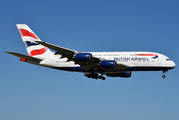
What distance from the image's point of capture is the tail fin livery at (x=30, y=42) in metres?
49.7

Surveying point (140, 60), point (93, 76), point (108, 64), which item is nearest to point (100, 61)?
point (108, 64)

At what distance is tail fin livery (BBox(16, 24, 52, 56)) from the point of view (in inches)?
1958

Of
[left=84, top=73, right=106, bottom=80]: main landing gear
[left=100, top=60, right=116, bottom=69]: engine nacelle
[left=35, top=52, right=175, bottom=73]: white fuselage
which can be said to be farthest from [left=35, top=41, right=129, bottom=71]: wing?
[left=84, top=73, right=106, bottom=80]: main landing gear

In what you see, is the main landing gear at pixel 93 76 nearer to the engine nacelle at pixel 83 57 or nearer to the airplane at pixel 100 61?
the airplane at pixel 100 61

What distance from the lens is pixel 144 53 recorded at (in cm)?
4416

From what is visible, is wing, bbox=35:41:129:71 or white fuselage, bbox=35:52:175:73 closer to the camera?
wing, bbox=35:41:129:71

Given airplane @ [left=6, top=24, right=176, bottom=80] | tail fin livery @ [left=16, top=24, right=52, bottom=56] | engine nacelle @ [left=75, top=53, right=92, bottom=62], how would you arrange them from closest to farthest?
engine nacelle @ [left=75, top=53, right=92, bottom=62], airplane @ [left=6, top=24, right=176, bottom=80], tail fin livery @ [left=16, top=24, right=52, bottom=56]

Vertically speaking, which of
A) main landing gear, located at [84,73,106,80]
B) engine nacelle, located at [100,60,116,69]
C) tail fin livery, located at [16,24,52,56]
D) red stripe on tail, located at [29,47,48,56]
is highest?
tail fin livery, located at [16,24,52,56]

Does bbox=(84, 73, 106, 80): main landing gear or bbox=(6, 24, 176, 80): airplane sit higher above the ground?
bbox=(6, 24, 176, 80): airplane

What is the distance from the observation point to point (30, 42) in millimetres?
51344

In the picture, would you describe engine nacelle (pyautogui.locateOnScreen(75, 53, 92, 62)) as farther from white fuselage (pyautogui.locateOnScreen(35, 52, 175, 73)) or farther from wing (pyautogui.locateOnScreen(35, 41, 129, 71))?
white fuselage (pyautogui.locateOnScreen(35, 52, 175, 73))

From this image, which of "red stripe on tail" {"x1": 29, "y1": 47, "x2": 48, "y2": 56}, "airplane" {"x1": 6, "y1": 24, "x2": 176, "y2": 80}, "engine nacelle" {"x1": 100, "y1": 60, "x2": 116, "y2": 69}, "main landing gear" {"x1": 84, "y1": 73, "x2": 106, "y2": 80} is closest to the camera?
"airplane" {"x1": 6, "y1": 24, "x2": 176, "y2": 80}

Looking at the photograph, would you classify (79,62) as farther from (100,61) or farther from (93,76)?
(93,76)

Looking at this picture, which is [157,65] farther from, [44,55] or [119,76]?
[44,55]
